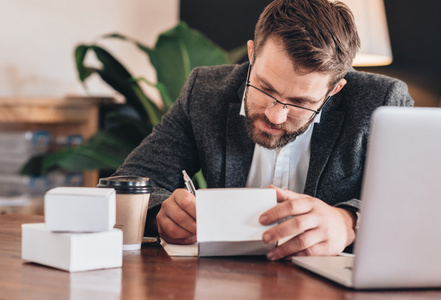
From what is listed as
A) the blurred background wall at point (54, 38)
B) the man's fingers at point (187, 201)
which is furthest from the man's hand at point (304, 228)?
the blurred background wall at point (54, 38)

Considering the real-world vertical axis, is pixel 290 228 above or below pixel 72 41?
below

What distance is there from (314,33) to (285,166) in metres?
0.41

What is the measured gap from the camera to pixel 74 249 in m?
0.86

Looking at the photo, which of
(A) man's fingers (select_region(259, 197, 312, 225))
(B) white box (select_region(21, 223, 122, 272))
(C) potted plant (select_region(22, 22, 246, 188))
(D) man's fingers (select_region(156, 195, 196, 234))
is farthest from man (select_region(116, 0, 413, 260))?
(C) potted plant (select_region(22, 22, 246, 188))

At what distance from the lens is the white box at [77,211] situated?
0.86 m

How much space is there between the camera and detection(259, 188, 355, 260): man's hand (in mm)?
963

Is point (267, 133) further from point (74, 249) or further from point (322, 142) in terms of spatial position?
point (74, 249)

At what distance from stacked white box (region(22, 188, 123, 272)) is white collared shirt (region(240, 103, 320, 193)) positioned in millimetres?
739

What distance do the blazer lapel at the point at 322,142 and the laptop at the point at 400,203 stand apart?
2.18ft

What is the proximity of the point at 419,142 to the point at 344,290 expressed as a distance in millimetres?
235

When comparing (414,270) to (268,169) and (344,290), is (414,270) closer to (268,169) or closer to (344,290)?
(344,290)

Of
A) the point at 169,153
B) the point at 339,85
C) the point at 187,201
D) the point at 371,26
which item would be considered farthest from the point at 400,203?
the point at 371,26

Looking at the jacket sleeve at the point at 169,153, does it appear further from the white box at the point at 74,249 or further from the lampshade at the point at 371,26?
the lampshade at the point at 371,26

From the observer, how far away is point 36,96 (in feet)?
9.78
